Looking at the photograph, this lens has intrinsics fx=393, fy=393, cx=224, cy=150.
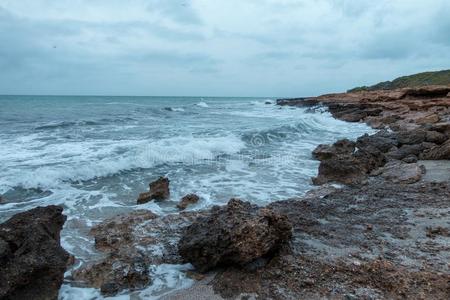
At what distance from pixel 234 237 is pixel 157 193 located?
3896mm

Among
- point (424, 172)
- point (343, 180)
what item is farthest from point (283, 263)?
point (424, 172)

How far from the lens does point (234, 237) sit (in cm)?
411

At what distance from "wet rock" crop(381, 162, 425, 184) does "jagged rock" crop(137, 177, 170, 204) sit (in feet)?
15.0

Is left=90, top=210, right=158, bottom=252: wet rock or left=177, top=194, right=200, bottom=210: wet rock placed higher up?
left=90, top=210, right=158, bottom=252: wet rock

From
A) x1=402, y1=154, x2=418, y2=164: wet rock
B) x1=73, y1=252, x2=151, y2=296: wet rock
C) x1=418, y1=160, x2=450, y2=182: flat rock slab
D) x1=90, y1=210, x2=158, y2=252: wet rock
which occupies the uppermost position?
x1=418, y1=160, x2=450, y2=182: flat rock slab

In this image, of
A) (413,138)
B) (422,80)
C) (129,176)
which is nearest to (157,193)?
(129,176)

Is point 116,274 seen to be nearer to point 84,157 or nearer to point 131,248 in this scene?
point 131,248

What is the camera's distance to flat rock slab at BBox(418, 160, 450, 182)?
782 cm

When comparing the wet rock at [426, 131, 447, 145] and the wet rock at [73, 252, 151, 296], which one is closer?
the wet rock at [73, 252, 151, 296]

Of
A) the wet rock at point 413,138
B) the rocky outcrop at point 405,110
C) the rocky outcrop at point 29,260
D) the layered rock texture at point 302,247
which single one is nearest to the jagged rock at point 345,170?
the layered rock texture at point 302,247

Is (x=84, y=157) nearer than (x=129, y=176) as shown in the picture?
No

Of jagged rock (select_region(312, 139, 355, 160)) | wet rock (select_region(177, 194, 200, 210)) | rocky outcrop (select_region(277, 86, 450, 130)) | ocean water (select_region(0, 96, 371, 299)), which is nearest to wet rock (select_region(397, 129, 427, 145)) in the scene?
jagged rock (select_region(312, 139, 355, 160))

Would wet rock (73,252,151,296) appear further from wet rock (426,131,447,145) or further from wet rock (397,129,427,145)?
wet rock (426,131,447,145)

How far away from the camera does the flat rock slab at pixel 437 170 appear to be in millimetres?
7817
